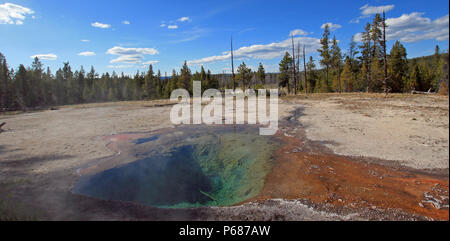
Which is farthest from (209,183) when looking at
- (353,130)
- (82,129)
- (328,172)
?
(82,129)

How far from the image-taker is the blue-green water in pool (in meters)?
7.64

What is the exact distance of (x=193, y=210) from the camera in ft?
21.1

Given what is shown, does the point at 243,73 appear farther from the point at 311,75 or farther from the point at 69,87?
the point at 69,87

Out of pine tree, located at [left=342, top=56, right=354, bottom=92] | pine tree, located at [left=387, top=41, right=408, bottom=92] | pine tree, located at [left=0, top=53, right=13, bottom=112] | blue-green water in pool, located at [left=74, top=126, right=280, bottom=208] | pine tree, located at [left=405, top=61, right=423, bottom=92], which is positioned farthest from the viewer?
pine tree, located at [left=342, top=56, right=354, bottom=92]

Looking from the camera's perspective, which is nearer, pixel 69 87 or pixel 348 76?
pixel 348 76

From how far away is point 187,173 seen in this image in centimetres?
991

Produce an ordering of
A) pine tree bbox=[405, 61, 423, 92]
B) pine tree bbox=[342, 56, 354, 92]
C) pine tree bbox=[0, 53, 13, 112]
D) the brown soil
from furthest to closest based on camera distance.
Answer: pine tree bbox=[342, 56, 354, 92]
pine tree bbox=[0, 53, 13, 112]
pine tree bbox=[405, 61, 423, 92]
the brown soil

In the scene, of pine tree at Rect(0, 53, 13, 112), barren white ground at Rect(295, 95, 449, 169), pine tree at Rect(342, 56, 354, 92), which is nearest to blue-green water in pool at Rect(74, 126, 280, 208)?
barren white ground at Rect(295, 95, 449, 169)

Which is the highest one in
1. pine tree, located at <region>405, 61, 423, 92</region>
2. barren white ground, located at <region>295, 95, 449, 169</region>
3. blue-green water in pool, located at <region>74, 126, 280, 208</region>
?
pine tree, located at <region>405, 61, 423, 92</region>

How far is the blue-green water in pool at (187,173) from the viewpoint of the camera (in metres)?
7.64

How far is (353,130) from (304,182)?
8.01 metres

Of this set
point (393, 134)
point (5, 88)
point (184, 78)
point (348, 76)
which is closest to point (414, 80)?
point (348, 76)

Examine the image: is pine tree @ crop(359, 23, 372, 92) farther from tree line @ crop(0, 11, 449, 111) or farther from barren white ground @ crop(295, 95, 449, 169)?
barren white ground @ crop(295, 95, 449, 169)

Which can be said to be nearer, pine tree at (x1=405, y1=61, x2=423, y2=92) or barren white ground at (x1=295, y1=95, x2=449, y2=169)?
barren white ground at (x1=295, y1=95, x2=449, y2=169)
